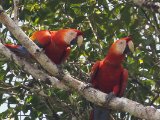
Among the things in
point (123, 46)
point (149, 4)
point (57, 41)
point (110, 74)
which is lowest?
Answer: point (110, 74)

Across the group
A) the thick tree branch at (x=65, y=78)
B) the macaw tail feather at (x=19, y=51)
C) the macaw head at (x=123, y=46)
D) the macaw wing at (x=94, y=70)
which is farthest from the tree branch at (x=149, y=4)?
the macaw tail feather at (x=19, y=51)

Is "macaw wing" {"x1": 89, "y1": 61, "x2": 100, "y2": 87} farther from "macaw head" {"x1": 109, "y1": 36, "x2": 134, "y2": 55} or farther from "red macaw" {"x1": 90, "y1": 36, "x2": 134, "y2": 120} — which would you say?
"macaw head" {"x1": 109, "y1": 36, "x2": 134, "y2": 55}

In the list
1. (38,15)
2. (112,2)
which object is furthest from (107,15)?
(38,15)

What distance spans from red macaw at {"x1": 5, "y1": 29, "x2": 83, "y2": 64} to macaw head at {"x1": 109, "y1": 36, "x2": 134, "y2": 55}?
40 centimetres

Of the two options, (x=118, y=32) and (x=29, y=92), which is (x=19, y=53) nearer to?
(x=29, y=92)

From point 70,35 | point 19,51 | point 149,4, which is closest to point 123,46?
point 70,35

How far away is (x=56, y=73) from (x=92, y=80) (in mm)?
888

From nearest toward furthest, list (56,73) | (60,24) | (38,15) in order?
(56,73), (38,15), (60,24)

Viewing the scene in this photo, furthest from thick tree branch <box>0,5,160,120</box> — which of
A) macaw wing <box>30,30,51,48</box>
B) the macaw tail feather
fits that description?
macaw wing <box>30,30,51,48</box>

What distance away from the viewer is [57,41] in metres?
4.16

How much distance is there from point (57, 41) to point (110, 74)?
64cm

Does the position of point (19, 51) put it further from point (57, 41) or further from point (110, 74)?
point (110, 74)

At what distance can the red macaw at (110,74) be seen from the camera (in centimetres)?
390

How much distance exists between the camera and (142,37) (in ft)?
14.3
